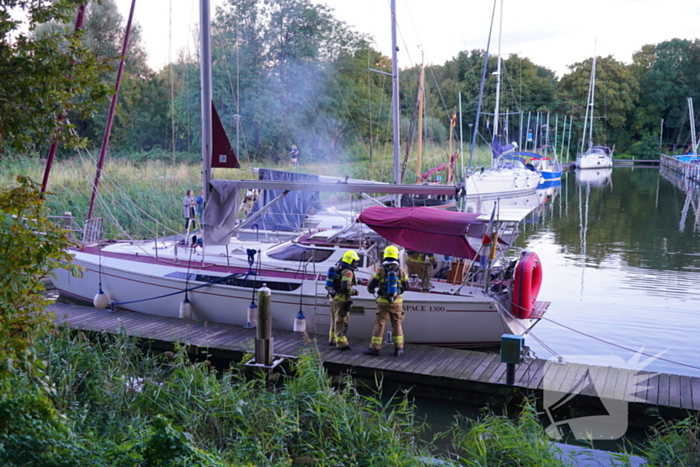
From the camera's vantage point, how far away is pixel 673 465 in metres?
6.40

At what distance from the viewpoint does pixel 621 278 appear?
745 inches

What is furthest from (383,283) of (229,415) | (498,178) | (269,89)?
(498,178)

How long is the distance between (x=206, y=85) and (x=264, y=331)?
18.1 ft

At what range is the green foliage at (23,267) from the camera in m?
5.02

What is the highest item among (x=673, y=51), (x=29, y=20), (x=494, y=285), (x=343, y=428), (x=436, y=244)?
(x=673, y=51)

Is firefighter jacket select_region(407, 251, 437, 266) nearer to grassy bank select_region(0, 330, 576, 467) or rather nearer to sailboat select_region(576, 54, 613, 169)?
grassy bank select_region(0, 330, 576, 467)

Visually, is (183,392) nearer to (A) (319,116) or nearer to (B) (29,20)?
(B) (29,20)

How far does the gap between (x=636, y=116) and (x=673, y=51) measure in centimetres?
1037

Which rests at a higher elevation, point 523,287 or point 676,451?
point 523,287

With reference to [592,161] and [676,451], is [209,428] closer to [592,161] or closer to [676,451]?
[676,451]

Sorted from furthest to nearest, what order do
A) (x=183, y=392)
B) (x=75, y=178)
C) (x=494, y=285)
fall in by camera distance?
(x=75, y=178), (x=494, y=285), (x=183, y=392)

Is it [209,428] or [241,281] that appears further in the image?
[241,281]

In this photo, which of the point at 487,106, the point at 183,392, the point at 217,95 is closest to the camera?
the point at 183,392

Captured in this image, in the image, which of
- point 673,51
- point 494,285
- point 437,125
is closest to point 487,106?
point 437,125
